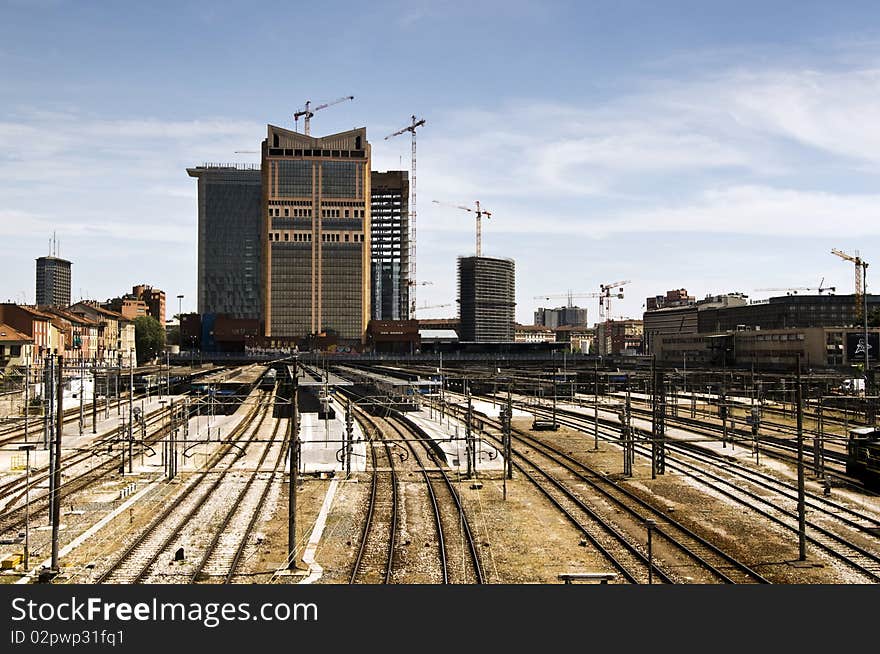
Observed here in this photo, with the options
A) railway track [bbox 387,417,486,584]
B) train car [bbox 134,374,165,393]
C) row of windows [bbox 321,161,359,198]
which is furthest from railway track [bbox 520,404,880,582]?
row of windows [bbox 321,161,359,198]

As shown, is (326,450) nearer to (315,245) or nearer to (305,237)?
(315,245)

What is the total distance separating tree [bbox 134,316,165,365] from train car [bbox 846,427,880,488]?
13336 centimetres

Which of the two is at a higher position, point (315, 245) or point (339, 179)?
point (339, 179)

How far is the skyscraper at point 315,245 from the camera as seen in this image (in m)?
172

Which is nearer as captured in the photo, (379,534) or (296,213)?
(379,534)

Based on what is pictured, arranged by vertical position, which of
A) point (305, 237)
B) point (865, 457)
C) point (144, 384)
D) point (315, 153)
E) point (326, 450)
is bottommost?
point (326, 450)

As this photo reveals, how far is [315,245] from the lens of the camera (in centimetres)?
17312

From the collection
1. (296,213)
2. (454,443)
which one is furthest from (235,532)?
(296,213)

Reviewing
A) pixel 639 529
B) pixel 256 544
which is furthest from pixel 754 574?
pixel 256 544

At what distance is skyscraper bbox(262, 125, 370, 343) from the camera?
6777 inches

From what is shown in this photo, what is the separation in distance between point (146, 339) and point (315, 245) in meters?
46.7

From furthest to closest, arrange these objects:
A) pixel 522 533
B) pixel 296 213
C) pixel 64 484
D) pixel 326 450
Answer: pixel 296 213
pixel 326 450
pixel 64 484
pixel 522 533
